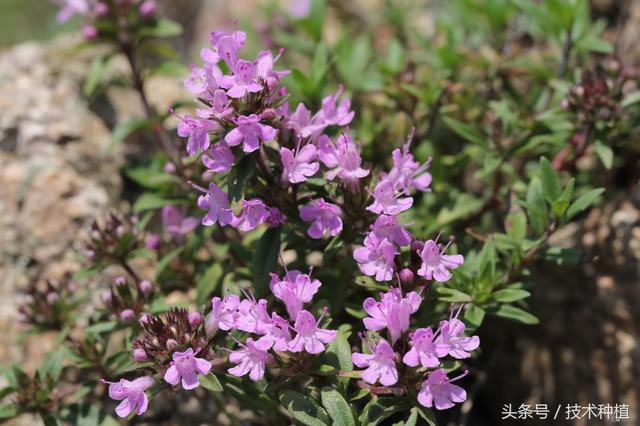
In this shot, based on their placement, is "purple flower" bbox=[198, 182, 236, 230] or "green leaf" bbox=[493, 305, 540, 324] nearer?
"purple flower" bbox=[198, 182, 236, 230]

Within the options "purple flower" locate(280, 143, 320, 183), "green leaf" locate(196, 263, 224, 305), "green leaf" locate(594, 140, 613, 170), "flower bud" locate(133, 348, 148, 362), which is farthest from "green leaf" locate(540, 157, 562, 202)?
"flower bud" locate(133, 348, 148, 362)

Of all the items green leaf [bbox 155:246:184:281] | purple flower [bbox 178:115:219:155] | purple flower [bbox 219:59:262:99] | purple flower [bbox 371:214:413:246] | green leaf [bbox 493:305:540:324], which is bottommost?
green leaf [bbox 155:246:184:281]

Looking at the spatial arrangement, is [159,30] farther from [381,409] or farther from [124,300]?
[381,409]

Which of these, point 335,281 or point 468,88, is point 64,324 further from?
point 468,88

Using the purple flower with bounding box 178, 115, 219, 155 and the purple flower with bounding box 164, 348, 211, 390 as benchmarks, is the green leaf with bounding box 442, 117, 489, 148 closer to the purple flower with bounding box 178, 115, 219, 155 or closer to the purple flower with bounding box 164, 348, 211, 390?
the purple flower with bounding box 178, 115, 219, 155

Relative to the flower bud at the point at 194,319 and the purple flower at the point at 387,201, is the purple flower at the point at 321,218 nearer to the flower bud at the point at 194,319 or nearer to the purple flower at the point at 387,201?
the purple flower at the point at 387,201

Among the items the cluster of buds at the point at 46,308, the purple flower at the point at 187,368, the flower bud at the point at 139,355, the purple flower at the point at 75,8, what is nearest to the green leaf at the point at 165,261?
the cluster of buds at the point at 46,308

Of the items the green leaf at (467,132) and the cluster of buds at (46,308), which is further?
the green leaf at (467,132)
